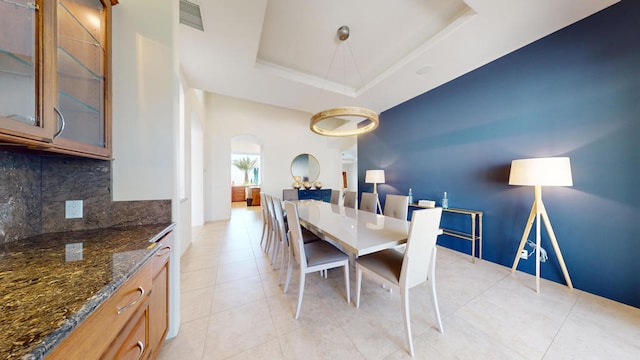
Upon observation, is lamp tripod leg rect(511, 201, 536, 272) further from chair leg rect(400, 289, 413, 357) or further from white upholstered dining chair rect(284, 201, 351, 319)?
white upholstered dining chair rect(284, 201, 351, 319)

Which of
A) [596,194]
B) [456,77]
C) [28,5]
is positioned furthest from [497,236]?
[28,5]

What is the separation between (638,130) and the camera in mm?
1783

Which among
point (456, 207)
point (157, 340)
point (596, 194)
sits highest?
point (596, 194)

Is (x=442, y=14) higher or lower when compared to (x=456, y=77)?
higher

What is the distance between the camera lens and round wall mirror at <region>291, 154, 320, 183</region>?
20.7 feet

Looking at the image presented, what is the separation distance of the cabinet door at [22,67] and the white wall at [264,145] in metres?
4.47

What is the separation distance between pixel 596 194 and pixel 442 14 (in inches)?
100

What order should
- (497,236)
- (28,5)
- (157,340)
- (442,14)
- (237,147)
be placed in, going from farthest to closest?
(237,147), (497,236), (442,14), (157,340), (28,5)

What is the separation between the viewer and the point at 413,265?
1.43m

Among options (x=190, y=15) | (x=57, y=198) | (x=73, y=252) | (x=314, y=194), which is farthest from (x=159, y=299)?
(x=314, y=194)

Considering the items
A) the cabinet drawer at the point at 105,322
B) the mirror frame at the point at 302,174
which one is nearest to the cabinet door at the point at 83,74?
the cabinet drawer at the point at 105,322

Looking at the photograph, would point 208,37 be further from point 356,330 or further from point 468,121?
point 468,121

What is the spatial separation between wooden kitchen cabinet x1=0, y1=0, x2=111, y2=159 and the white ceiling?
116cm

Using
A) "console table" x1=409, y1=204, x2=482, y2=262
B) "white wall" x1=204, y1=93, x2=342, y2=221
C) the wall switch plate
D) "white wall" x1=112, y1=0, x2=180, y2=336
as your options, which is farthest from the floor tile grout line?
"white wall" x1=204, y1=93, x2=342, y2=221
